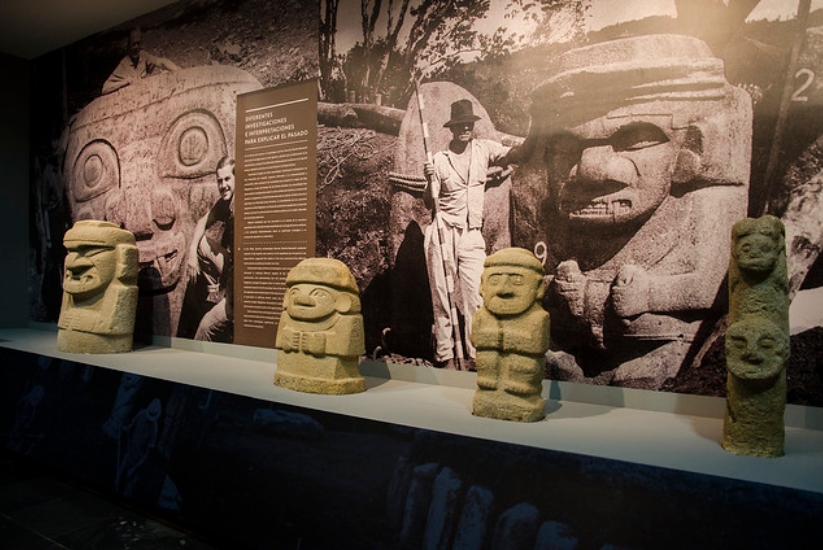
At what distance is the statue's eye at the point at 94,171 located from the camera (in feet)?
19.0

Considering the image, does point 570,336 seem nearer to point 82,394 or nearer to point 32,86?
point 82,394

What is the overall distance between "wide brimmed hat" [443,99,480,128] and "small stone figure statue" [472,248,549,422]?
112cm

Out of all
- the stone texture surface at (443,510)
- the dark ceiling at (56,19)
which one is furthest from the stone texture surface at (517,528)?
the dark ceiling at (56,19)

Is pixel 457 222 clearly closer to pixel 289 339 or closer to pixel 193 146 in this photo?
pixel 289 339

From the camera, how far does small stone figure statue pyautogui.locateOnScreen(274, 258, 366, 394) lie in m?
3.46

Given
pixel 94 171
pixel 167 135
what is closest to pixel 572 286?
pixel 167 135

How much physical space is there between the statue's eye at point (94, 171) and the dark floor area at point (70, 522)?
2895 millimetres

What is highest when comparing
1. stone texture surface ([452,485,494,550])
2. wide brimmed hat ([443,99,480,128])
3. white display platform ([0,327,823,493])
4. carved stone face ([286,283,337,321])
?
wide brimmed hat ([443,99,480,128])

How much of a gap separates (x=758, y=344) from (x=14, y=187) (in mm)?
7224

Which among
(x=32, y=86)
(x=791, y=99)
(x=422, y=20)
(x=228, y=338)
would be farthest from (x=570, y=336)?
(x=32, y=86)

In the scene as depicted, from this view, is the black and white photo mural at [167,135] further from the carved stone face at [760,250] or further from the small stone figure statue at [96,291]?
the carved stone face at [760,250]

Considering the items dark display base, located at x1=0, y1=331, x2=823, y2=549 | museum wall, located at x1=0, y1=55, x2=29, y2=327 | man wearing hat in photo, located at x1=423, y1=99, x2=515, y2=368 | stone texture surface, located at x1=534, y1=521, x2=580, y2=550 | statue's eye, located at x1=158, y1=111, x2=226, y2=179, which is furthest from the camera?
museum wall, located at x1=0, y1=55, x2=29, y2=327

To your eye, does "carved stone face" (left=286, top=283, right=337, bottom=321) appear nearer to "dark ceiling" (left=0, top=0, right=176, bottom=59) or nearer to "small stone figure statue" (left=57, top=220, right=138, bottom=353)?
"small stone figure statue" (left=57, top=220, right=138, bottom=353)

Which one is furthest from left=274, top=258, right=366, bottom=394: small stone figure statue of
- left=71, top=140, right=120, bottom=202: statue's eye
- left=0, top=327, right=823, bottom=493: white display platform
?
left=71, top=140, right=120, bottom=202: statue's eye
